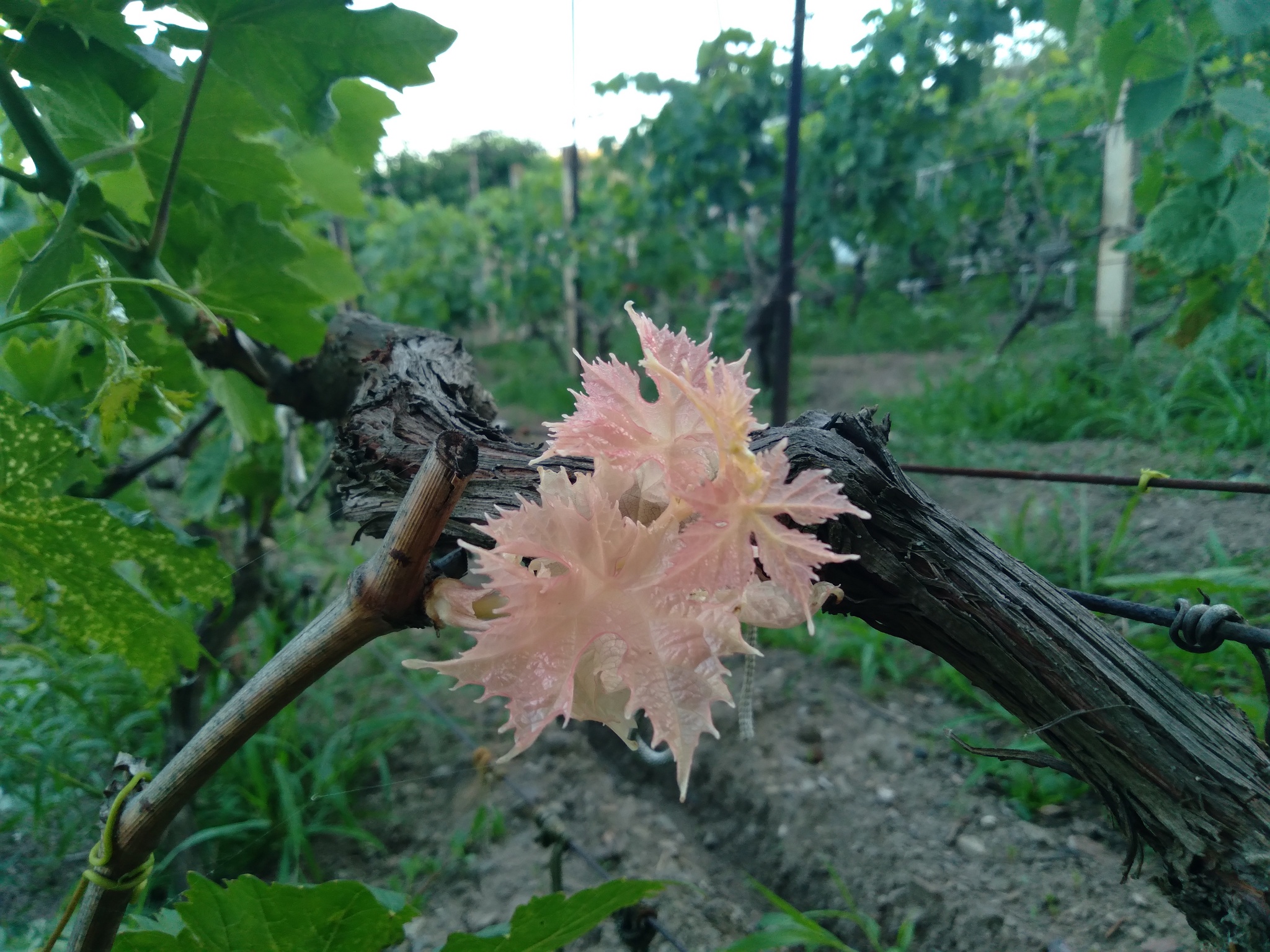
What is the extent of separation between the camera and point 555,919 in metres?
0.47

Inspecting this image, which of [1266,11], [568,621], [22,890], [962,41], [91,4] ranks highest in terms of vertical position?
[962,41]

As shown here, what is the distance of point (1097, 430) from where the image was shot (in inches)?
89.7

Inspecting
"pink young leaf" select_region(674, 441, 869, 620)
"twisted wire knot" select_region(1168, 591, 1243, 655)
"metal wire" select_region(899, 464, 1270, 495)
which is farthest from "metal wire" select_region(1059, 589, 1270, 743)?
"pink young leaf" select_region(674, 441, 869, 620)

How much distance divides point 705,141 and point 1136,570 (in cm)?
239

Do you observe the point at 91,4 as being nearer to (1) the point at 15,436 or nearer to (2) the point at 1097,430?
(1) the point at 15,436

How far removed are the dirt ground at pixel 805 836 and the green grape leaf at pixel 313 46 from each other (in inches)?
31.8

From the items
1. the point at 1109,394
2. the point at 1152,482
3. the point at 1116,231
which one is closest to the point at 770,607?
the point at 1152,482

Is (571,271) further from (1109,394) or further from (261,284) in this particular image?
(261,284)

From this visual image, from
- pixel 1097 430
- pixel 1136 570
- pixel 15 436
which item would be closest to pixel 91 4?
pixel 15 436

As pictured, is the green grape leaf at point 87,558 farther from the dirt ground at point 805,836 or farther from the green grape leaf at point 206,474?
the green grape leaf at point 206,474

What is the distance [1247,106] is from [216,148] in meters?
1.37

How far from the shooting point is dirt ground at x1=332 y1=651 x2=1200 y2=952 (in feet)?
3.71

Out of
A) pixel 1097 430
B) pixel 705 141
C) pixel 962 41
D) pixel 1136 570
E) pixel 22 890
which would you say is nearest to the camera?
pixel 22 890

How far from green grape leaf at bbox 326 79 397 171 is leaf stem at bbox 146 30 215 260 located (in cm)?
19
